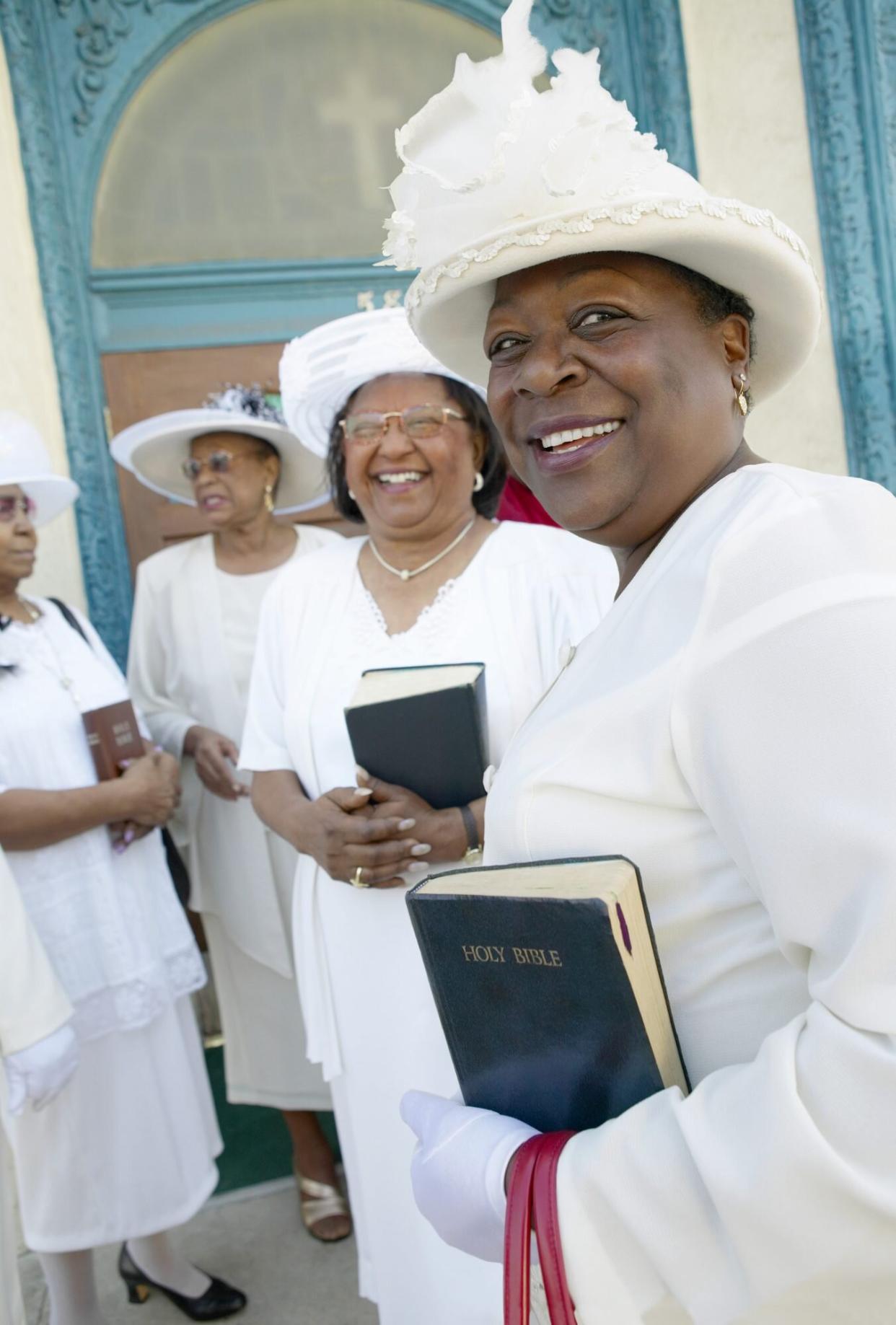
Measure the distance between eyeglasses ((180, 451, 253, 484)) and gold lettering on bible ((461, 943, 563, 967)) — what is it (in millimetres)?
2829

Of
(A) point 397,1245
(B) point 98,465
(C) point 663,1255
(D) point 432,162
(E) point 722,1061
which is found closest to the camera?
(C) point 663,1255

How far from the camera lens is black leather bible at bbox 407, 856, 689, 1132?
1.05 m

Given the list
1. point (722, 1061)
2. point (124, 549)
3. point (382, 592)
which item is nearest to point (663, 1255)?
point (722, 1061)

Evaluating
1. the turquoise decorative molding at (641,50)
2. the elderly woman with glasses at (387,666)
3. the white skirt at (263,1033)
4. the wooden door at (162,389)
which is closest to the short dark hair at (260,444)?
A: the wooden door at (162,389)

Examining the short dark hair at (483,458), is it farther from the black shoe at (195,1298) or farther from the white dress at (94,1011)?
the black shoe at (195,1298)

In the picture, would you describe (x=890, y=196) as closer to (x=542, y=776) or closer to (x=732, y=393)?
(x=732, y=393)

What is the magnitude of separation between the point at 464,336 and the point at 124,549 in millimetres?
3045

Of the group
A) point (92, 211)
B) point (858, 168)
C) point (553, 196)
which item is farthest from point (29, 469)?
point (858, 168)

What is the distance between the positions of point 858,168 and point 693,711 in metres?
4.29

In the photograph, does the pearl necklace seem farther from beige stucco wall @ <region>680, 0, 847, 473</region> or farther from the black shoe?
beige stucco wall @ <region>680, 0, 847, 473</region>

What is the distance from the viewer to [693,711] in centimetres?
102

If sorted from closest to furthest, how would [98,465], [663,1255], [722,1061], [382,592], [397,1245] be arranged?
[663,1255] → [722,1061] → [397,1245] → [382,592] → [98,465]

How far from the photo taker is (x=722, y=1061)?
115cm

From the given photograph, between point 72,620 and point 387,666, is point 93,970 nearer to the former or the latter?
point 72,620
